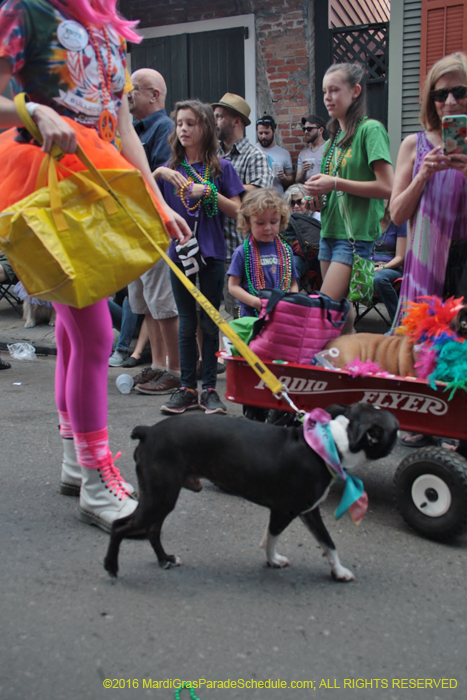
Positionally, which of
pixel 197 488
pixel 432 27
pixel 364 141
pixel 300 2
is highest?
pixel 300 2

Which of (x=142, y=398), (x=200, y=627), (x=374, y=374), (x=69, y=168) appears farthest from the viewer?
(x=142, y=398)

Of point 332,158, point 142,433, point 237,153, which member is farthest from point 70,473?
point 237,153

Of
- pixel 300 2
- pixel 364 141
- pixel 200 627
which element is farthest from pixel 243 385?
pixel 300 2

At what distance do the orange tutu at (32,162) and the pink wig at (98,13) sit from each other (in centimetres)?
39

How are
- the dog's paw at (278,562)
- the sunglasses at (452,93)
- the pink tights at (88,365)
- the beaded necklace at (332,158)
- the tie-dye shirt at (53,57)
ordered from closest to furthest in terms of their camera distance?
the tie-dye shirt at (53,57)
the dog's paw at (278,562)
the pink tights at (88,365)
the sunglasses at (452,93)
the beaded necklace at (332,158)

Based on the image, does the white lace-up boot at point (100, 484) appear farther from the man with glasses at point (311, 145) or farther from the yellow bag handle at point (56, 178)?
the man with glasses at point (311, 145)

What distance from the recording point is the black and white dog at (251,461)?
6.91 ft

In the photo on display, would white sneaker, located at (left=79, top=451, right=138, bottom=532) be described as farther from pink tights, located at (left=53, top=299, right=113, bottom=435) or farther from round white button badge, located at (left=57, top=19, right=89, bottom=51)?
round white button badge, located at (left=57, top=19, right=89, bottom=51)

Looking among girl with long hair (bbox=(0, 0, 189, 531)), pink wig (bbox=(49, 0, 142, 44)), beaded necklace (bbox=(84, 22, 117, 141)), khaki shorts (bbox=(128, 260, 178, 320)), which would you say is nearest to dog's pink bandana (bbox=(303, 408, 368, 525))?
girl with long hair (bbox=(0, 0, 189, 531))

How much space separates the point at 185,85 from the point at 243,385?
26.1 feet

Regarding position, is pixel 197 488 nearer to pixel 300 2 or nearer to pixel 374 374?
pixel 374 374

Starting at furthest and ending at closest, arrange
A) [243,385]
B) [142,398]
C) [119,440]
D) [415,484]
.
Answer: [142,398] < [119,440] < [243,385] < [415,484]

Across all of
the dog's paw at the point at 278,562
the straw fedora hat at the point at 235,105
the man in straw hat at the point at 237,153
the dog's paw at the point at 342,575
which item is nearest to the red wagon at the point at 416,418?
the dog's paw at the point at 342,575

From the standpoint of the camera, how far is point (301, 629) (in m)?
2.01
